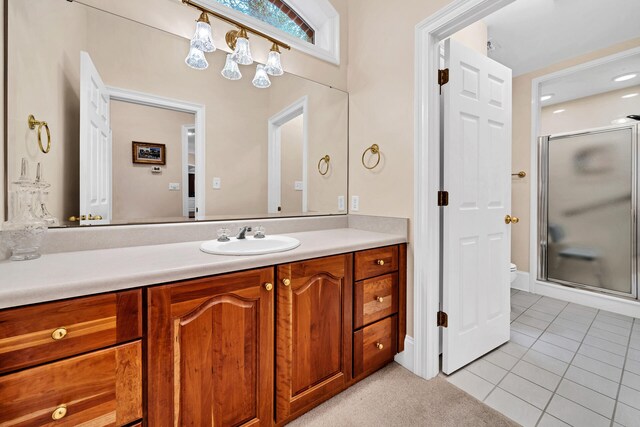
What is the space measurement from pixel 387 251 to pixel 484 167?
89 centimetres

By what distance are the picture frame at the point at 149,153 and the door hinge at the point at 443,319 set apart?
72.7 inches

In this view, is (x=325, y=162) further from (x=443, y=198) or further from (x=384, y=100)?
(x=443, y=198)

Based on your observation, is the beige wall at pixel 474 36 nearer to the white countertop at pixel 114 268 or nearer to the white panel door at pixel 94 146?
the white countertop at pixel 114 268

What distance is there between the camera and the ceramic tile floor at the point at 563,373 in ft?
4.40

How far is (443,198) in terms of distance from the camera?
161cm

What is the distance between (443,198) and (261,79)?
138 cm

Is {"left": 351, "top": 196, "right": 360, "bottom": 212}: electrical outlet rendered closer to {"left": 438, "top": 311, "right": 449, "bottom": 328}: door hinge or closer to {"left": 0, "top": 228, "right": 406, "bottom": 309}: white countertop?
{"left": 0, "top": 228, "right": 406, "bottom": 309}: white countertop

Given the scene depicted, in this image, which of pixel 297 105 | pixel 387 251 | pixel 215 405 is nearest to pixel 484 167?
pixel 387 251

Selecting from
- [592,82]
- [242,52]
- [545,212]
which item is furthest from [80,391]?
[592,82]

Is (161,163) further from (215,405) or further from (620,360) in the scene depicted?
(620,360)

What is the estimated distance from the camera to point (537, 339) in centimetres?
205

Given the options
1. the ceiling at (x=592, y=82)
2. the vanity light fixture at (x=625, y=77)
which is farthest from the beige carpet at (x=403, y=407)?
the vanity light fixture at (x=625, y=77)

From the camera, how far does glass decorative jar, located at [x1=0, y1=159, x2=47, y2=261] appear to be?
3.27 feet

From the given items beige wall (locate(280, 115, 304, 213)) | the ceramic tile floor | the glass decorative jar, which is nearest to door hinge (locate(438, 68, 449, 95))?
beige wall (locate(280, 115, 304, 213))
